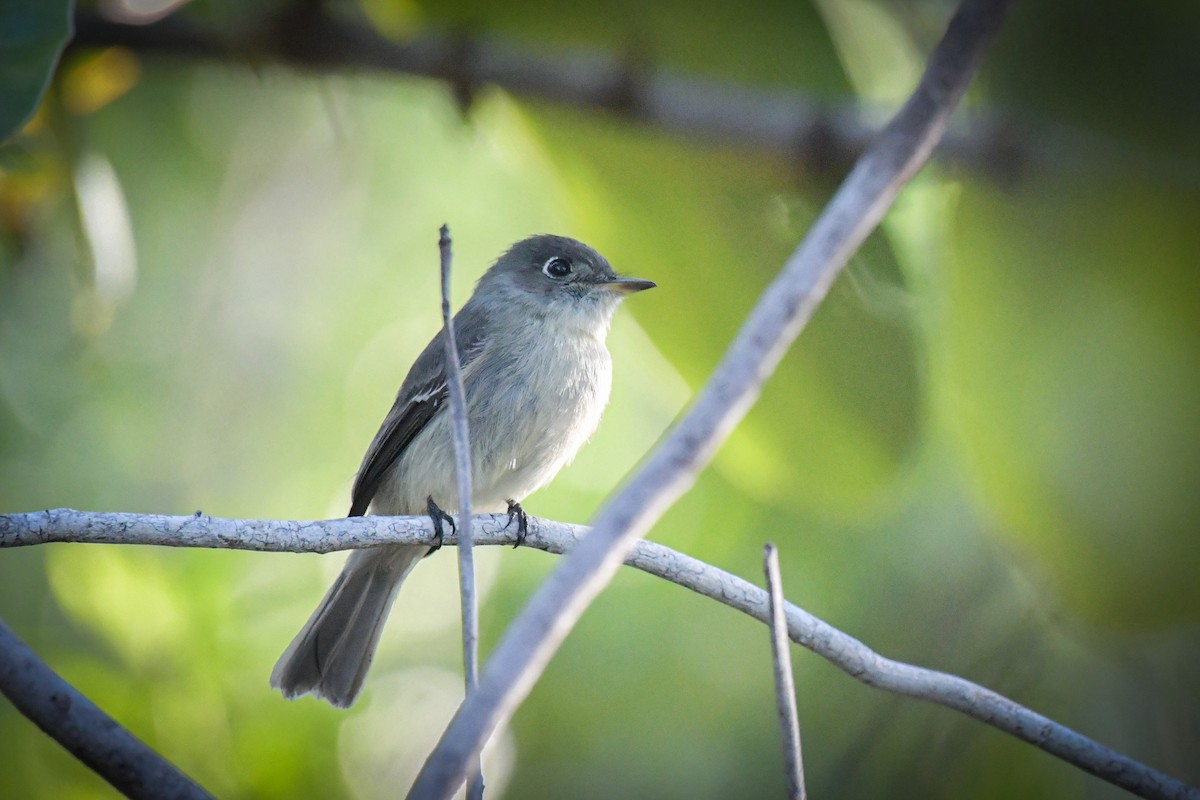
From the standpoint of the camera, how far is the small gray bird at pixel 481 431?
2.93 meters

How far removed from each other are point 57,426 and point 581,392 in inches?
73.0

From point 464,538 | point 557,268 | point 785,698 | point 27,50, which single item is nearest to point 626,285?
point 557,268

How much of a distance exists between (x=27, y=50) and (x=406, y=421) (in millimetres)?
1596

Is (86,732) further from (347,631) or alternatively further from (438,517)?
(347,631)

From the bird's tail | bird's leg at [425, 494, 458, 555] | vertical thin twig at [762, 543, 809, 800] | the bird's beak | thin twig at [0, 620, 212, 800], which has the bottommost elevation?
thin twig at [0, 620, 212, 800]

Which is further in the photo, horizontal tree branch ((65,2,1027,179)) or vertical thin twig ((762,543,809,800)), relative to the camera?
horizontal tree branch ((65,2,1027,179))

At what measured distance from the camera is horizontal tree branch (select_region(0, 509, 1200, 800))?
145cm

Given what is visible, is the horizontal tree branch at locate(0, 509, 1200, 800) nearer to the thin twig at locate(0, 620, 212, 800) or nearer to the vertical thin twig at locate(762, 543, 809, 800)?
the thin twig at locate(0, 620, 212, 800)

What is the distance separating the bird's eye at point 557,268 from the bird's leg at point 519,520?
77cm

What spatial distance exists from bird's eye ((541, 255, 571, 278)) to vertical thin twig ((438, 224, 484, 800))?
2.05 m

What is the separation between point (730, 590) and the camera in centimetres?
168

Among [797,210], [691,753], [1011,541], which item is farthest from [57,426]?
[1011,541]

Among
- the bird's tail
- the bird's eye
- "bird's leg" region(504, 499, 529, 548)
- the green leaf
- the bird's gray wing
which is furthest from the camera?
the bird's eye

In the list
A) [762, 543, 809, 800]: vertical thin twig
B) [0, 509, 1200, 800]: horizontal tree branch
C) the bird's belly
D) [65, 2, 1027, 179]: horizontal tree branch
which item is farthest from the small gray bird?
[762, 543, 809, 800]: vertical thin twig
